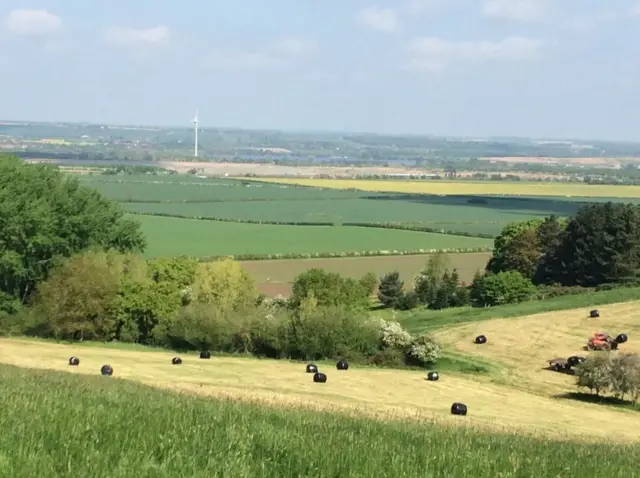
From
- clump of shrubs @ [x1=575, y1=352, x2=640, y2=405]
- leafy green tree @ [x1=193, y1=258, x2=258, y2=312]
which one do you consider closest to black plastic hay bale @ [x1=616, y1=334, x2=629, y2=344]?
clump of shrubs @ [x1=575, y1=352, x2=640, y2=405]

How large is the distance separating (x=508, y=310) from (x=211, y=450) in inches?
2402

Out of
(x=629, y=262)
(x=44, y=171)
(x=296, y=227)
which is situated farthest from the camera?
(x=296, y=227)

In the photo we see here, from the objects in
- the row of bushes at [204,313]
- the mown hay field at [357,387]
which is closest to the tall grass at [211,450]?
the mown hay field at [357,387]

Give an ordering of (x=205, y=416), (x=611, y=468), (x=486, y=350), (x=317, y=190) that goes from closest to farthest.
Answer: (x=611, y=468), (x=205, y=416), (x=486, y=350), (x=317, y=190)

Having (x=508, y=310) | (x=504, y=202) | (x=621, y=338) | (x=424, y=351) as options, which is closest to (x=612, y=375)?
(x=424, y=351)

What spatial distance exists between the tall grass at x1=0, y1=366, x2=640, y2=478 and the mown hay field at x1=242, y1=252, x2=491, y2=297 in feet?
208

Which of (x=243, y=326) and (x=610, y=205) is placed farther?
(x=610, y=205)

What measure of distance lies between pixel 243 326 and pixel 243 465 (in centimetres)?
4847

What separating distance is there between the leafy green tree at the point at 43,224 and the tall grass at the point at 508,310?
2490 cm

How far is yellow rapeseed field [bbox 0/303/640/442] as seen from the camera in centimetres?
3503

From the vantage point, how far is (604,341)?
54.0 metres

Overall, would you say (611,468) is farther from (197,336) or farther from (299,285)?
(299,285)

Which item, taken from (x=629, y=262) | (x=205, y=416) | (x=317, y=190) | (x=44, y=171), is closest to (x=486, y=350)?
(x=629, y=262)

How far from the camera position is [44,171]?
73625mm
